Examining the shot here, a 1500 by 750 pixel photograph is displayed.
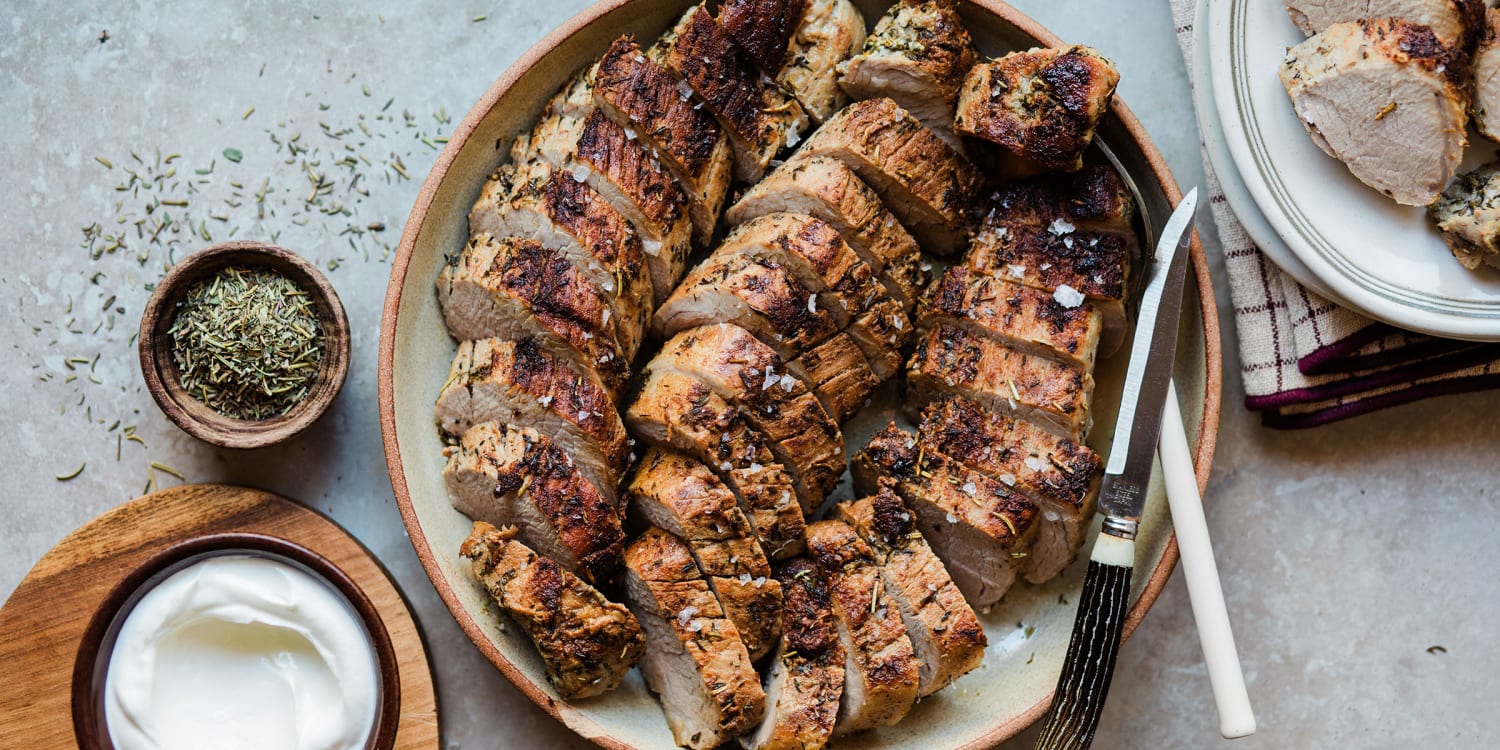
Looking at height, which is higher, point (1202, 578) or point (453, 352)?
point (453, 352)

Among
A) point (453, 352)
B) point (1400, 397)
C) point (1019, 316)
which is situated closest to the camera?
point (1019, 316)

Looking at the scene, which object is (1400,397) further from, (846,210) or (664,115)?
(664,115)

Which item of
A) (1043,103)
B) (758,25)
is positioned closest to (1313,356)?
(1043,103)

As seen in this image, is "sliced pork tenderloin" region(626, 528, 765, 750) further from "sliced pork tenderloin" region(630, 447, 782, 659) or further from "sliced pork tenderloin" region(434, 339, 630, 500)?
"sliced pork tenderloin" region(434, 339, 630, 500)

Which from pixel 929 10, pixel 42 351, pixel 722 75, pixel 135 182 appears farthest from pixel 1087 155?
pixel 42 351

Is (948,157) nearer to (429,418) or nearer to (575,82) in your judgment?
(575,82)

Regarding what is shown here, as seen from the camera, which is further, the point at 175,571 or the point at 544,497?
the point at 175,571
